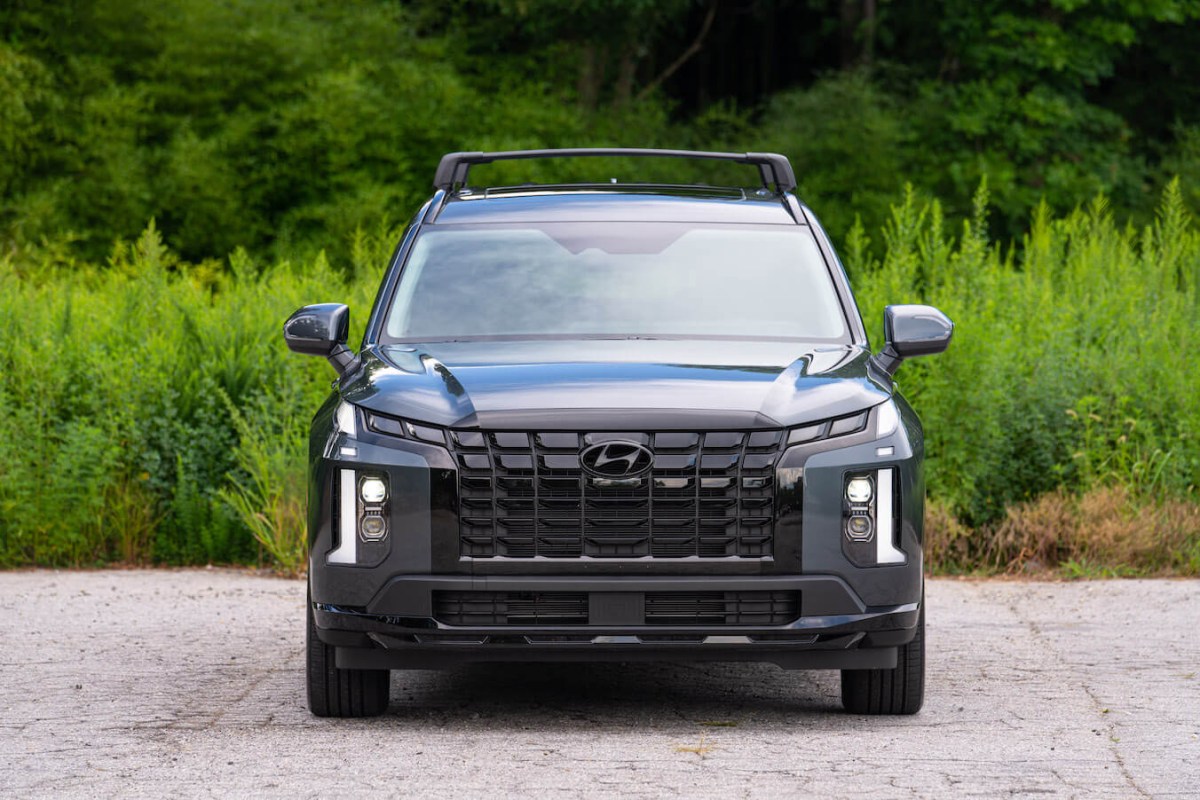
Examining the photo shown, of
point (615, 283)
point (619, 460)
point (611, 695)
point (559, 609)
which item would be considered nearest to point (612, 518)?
point (619, 460)

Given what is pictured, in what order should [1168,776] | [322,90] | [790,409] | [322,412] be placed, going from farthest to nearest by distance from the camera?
1. [322,90]
2. [322,412]
3. [790,409]
4. [1168,776]

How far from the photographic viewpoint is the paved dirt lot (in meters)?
5.41

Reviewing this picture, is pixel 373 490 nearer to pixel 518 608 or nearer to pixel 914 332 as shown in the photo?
pixel 518 608

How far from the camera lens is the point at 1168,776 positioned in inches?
218

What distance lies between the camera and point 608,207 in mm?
7543

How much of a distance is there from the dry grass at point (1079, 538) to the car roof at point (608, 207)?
12.4 ft

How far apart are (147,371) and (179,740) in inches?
223

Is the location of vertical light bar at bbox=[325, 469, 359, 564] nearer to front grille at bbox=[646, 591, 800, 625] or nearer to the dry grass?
front grille at bbox=[646, 591, 800, 625]

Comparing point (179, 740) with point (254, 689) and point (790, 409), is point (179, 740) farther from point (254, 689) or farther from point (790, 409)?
point (790, 409)

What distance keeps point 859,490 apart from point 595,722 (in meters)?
1.27

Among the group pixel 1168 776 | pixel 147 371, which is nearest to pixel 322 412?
pixel 1168 776

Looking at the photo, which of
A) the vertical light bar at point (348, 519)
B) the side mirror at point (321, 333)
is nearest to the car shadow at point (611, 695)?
the vertical light bar at point (348, 519)

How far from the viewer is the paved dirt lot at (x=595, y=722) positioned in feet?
17.7

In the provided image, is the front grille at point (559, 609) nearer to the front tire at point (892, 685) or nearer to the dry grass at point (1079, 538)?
the front tire at point (892, 685)
